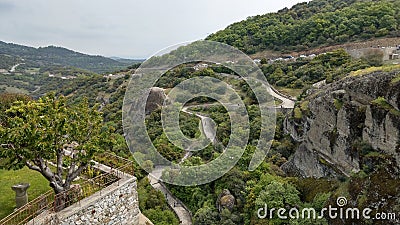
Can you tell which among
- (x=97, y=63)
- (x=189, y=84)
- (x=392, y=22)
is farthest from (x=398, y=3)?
(x=97, y=63)

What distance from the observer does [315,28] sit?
172 feet

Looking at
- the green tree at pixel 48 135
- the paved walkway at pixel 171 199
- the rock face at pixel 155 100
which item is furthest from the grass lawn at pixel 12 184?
the rock face at pixel 155 100

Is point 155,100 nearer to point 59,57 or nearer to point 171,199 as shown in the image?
point 171,199

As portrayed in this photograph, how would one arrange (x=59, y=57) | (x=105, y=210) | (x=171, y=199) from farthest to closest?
1. (x=59, y=57)
2. (x=171, y=199)
3. (x=105, y=210)

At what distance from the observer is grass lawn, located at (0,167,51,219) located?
10711 mm

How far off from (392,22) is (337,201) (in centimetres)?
3939

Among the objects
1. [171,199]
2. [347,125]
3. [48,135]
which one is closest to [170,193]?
[171,199]

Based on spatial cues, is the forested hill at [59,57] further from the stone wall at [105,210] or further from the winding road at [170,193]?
the stone wall at [105,210]

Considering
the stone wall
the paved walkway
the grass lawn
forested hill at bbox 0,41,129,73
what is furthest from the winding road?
forested hill at bbox 0,41,129,73

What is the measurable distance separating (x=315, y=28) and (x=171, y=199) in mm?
39957

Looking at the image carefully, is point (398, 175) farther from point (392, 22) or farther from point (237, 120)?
point (392, 22)

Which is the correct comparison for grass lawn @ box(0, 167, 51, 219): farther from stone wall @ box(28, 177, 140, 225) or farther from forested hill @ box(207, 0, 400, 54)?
forested hill @ box(207, 0, 400, 54)

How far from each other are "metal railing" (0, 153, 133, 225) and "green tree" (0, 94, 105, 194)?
1.23 ft

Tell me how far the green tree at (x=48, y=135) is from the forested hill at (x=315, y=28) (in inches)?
1738
